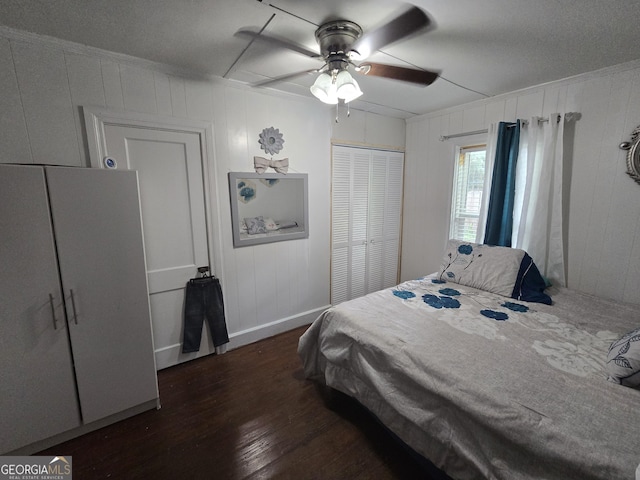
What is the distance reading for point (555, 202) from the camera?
2363mm

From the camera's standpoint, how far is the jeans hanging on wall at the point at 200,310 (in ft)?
7.77

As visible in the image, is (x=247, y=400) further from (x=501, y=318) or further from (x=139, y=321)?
(x=501, y=318)

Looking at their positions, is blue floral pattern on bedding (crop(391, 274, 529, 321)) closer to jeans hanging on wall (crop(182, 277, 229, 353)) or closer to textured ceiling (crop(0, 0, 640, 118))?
jeans hanging on wall (crop(182, 277, 229, 353))

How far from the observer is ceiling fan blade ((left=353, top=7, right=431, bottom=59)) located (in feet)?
3.51

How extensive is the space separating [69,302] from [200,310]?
0.93 meters

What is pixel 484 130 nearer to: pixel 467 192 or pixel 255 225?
pixel 467 192

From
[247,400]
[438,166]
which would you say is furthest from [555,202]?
[247,400]

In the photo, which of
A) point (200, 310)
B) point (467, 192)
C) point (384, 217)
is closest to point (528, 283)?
point (467, 192)

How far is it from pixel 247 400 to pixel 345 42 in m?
2.46

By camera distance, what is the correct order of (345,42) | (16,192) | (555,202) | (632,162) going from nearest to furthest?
(16,192), (345,42), (632,162), (555,202)

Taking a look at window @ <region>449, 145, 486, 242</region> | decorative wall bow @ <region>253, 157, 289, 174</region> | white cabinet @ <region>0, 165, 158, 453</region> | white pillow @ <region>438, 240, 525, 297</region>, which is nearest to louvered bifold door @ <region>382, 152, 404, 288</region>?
window @ <region>449, 145, 486, 242</region>

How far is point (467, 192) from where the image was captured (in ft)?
10.3

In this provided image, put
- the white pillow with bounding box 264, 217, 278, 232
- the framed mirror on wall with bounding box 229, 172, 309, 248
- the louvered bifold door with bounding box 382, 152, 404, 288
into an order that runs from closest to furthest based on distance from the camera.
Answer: the framed mirror on wall with bounding box 229, 172, 309, 248 → the white pillow with bounding box 264, 217, 278, 232 → the louvered bifold door with bounding box 382, 152, 404, 288

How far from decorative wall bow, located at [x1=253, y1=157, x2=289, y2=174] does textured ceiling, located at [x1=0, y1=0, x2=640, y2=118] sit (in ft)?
2.20
